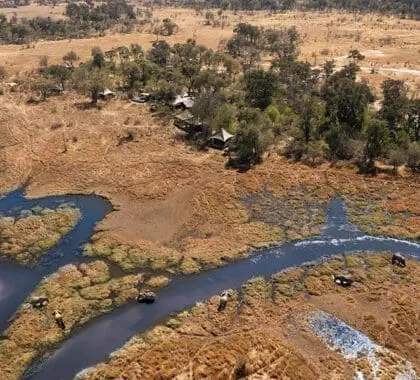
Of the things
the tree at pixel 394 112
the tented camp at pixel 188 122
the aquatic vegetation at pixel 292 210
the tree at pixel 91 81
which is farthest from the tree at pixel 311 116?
the tree at pixel 91 81

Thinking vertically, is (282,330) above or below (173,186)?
below

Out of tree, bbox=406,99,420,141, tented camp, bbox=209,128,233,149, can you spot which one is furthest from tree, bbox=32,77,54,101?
tree, bbox=406,99,420,141

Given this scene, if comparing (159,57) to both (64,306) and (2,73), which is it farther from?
(64,306)

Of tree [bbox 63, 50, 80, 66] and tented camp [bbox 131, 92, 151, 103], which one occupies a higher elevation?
tree [bbox 63, 50, 80, 66]

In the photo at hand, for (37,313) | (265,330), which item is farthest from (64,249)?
(265,330)

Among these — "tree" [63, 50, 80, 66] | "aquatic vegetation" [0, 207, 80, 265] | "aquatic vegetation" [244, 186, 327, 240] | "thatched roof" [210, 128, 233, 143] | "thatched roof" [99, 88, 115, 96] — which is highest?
"tree" [63, 50, 80, 66]

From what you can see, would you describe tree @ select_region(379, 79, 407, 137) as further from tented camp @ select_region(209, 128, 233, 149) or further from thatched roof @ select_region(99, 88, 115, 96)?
thatched roof @ select_region(99, 88, 115, 96)

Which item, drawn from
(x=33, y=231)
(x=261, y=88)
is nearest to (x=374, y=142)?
(x=261, y=88)
